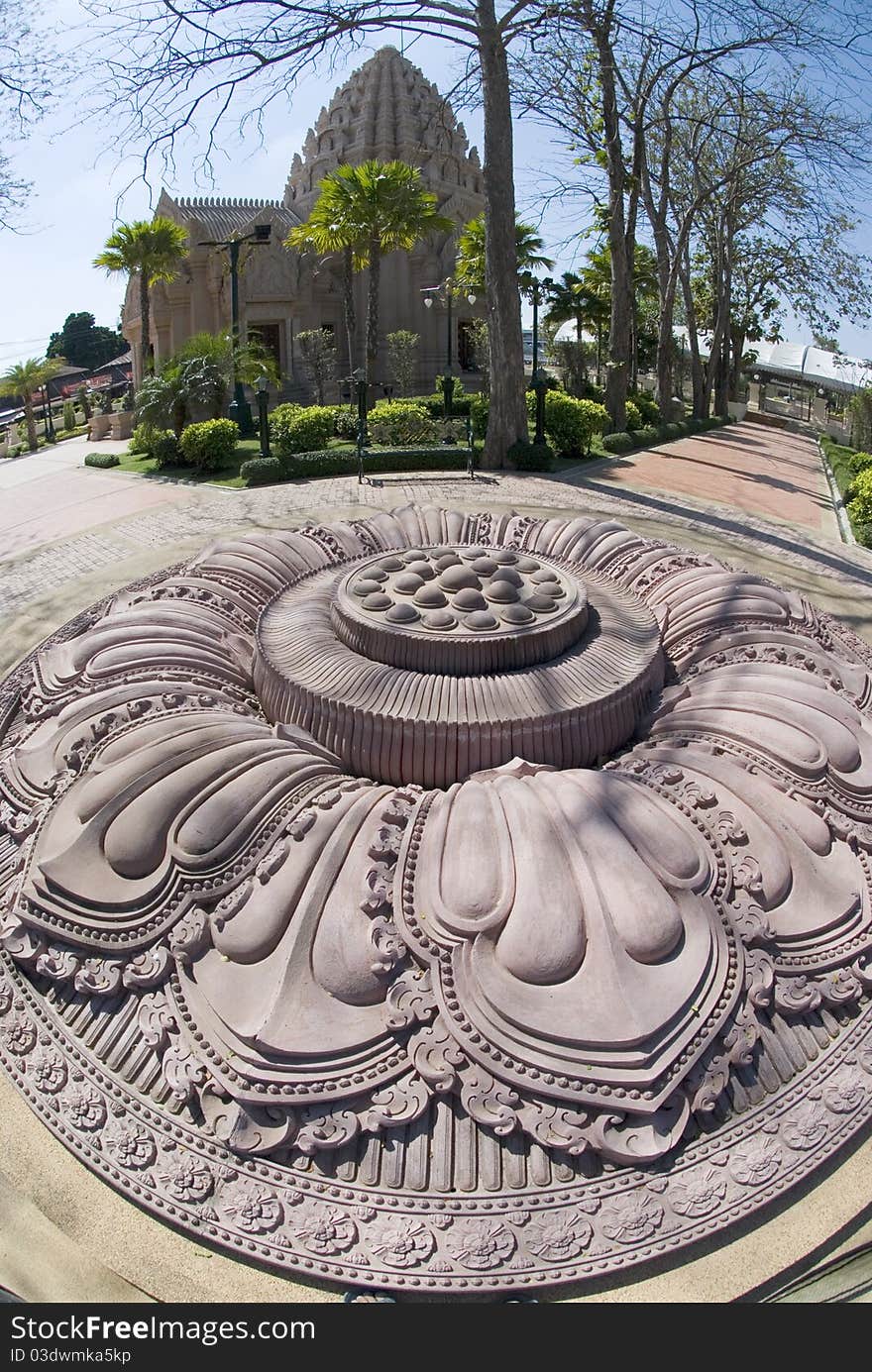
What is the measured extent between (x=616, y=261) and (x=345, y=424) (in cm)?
945

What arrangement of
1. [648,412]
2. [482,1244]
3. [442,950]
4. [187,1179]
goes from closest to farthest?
1. [482,1244]
2. [187,1179]
3. [442,950]
4. [648,412]

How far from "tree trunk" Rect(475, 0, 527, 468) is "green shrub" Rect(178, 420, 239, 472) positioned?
6.55 meters

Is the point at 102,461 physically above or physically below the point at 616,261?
below

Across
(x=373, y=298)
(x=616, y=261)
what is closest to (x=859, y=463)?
(x=616, y=261)

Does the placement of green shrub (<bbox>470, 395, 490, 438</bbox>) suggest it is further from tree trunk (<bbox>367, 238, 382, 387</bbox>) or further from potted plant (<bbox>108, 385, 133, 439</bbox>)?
potted plant (<bbox>108, 385, 133, 439</bbox>)

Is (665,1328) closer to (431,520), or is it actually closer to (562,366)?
(431,520)

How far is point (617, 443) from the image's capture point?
22.5 m

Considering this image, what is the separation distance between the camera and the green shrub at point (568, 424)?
2061 centimetres

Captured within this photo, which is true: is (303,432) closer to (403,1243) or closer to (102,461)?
(102,461)

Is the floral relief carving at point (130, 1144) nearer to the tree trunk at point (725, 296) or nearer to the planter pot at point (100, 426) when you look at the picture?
the planter pot at point (100, 426)

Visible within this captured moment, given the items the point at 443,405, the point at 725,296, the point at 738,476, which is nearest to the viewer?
the point at 738,476

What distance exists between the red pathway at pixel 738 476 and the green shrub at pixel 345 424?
6795mm

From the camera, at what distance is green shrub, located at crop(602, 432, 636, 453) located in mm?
22453

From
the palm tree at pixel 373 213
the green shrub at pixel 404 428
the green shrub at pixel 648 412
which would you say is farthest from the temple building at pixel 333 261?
the green shrub at pixel 404 428
